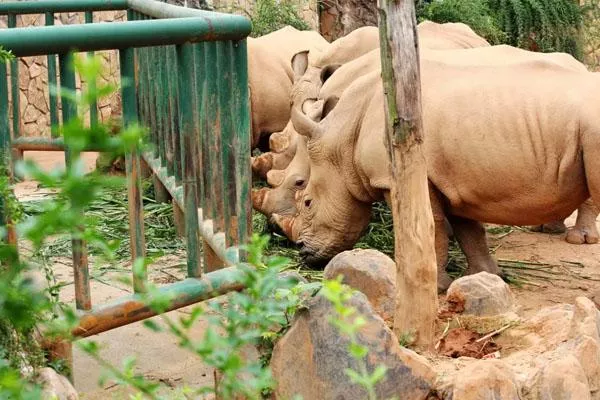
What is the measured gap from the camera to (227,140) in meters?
4.29

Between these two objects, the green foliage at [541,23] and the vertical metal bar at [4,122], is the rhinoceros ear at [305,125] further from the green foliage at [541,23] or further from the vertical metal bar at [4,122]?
the green foliage at [541,23]

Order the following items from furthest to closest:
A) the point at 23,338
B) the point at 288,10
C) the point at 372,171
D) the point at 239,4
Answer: the point at 239,4
the point at 288,10
the point at 372,171
the point at 23,338

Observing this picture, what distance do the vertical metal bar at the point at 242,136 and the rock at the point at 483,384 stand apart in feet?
3.18

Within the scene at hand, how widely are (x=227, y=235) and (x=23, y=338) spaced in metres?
1.26

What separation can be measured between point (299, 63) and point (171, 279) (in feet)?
7.00

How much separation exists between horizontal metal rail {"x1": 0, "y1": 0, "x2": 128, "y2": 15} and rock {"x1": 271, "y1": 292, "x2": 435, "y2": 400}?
11.4 ft

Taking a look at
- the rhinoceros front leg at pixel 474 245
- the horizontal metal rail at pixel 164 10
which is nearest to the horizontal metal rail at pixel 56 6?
the horizontal metal rail at pixel 164 10

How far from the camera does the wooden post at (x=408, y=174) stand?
4.27 metres

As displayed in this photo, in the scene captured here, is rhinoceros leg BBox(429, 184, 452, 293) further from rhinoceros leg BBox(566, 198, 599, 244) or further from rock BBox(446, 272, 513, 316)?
rhinoceros leg BBox(566, 198, 599, 244)

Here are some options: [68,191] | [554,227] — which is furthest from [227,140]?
[554,227]

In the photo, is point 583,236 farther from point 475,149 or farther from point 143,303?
point 143,303

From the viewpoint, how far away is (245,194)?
4297 millimetres

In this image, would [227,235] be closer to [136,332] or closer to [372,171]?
[136,332]

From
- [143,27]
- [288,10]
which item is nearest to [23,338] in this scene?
[143,27]
